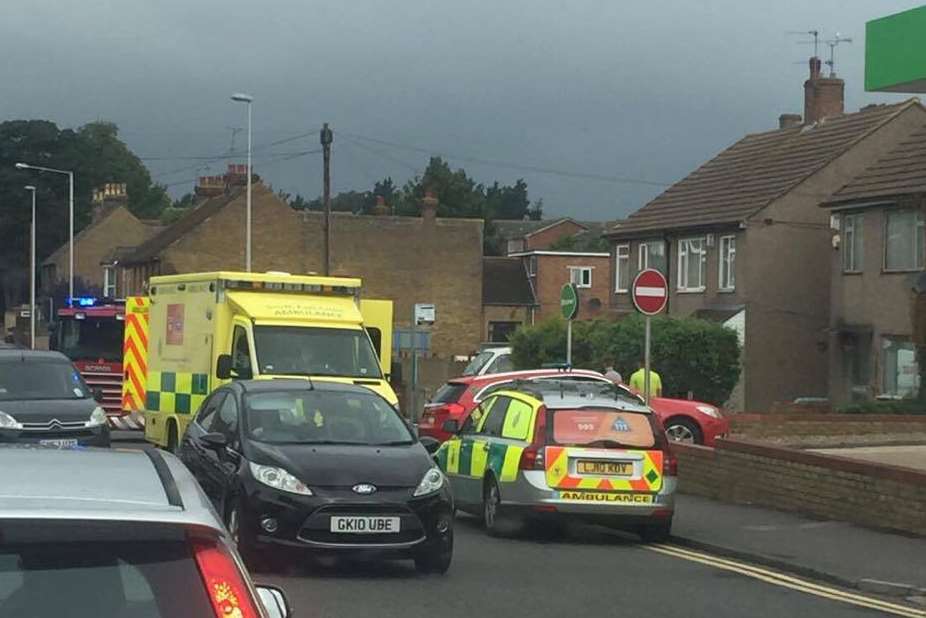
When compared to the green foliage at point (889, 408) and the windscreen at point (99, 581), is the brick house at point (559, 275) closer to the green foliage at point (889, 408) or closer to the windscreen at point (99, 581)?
the green foliage at point (889, 408)

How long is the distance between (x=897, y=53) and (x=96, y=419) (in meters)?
11.3

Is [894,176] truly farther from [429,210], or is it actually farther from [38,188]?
[38,188]

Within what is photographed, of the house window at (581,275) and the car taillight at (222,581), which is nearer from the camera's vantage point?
the car taillight at (222,581)

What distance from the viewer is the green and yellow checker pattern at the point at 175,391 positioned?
20.5 metres

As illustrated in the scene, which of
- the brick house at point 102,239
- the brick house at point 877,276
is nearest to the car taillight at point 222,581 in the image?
the brick house at point 877,276

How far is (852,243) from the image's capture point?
37219 millimetres

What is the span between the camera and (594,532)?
16.8 m

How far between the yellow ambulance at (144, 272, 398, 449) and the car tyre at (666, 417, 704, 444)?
4.97m

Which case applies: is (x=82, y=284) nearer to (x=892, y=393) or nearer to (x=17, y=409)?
(x=892, y=393)

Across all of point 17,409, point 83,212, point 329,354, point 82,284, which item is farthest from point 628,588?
point 83,212

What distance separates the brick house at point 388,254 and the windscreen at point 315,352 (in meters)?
43.6

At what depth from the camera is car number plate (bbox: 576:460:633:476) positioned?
14945mm

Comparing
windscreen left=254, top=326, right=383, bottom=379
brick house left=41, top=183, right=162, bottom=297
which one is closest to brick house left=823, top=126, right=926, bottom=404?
windscreen left=254, top=326, right=383, bottom=379

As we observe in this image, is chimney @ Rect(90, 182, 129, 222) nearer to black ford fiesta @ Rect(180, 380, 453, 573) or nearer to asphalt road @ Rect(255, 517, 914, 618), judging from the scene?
black ford fiesta @ Rect(180, 380, 453, 573)
